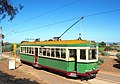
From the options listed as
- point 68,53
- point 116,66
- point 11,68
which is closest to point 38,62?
point 11,68

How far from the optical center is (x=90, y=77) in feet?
54.3

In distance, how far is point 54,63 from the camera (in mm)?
18188

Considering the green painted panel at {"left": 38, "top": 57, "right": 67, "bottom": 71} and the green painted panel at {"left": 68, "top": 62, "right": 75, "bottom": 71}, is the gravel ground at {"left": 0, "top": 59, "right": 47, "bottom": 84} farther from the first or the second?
the green painted panel at {"left": 68, "top": 62, "right": 75, "bottom": 71}

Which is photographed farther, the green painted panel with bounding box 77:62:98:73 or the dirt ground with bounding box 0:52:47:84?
the green painted panel with bounding box 77:62:98:73

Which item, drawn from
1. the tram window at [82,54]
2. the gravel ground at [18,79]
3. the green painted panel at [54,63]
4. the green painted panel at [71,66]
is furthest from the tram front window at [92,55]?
the gravel ground at [18,79]

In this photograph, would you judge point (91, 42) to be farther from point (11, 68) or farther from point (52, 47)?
point (11, 68)

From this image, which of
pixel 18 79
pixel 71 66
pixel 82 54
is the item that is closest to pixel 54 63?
pixel 71 66

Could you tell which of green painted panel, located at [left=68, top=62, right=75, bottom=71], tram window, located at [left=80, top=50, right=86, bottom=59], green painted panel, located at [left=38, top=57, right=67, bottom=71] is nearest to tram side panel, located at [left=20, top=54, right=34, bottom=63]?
green painted panel, located at [left=38, top=57, right=67, bottom=71]

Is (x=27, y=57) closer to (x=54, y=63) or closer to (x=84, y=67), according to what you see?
(x=54, y=63)

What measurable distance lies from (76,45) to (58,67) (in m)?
2.66

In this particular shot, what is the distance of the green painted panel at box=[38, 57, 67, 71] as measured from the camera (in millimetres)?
16734

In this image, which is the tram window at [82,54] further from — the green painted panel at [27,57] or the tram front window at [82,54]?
the green painted panel at [27,57]

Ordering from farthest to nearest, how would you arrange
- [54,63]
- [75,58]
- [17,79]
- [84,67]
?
1. [54,63]
2. [75,58]
3. [84,67]
4. [17,79]

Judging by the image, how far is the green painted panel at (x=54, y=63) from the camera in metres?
16.7
